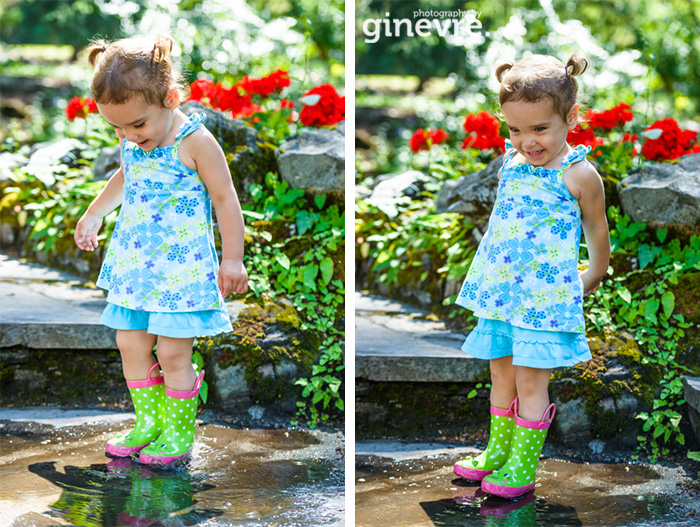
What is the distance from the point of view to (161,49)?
83.7 inches

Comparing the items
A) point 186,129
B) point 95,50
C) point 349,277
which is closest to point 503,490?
point 349,277

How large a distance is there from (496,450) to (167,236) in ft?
4.11

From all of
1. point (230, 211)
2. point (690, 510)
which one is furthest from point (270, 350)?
point (690, 510)

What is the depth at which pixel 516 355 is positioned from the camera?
2143 mm

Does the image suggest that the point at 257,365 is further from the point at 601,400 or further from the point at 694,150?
the point at 694,150

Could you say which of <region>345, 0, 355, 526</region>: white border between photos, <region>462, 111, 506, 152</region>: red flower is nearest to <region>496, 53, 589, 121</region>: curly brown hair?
<region>345, 0, 355, 526</region>: white border between photos

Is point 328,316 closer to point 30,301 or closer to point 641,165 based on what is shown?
point 30,301

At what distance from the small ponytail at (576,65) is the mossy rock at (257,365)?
145cm

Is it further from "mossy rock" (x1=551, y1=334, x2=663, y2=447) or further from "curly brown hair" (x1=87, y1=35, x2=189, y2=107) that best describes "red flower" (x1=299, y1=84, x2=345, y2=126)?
"mossy rock" (x1=551, y1=334, x2=663, y2=447)

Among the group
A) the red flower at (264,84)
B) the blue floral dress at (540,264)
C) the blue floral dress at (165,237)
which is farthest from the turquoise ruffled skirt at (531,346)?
the red flower at (264,84)

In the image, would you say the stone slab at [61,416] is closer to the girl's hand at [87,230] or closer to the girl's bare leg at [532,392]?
the girl's hand at [87,230]

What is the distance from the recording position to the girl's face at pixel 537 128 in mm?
2035

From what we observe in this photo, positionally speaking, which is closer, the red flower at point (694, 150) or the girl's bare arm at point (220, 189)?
the girl's bare arm at point (220, 189)

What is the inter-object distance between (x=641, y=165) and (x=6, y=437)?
2818mm
